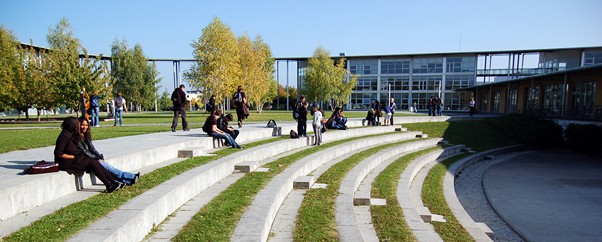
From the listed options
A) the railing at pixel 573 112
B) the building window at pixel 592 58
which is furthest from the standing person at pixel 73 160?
the building window at pixel 592 58

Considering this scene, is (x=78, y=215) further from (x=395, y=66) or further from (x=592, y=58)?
(x=592, y=58)

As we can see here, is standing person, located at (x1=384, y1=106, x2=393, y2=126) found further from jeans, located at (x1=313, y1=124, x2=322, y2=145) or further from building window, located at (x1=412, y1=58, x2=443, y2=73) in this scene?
building window, located at (x1=412, y1=58, x2=443, y2=73)

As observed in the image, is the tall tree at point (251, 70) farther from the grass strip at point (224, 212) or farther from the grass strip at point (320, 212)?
the grass strip at point (224, 212)

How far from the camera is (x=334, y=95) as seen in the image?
4888cm

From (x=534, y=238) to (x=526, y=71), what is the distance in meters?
54.6

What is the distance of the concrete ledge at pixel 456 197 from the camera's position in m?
6.28

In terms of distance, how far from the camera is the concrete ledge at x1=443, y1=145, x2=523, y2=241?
20.6 feet

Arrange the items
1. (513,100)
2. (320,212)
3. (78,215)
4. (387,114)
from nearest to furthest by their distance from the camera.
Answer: (78,215), (320,212), (387,114), (513,100)

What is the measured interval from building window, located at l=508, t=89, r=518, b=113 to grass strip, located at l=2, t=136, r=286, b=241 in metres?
38.6

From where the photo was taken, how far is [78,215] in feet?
12.5

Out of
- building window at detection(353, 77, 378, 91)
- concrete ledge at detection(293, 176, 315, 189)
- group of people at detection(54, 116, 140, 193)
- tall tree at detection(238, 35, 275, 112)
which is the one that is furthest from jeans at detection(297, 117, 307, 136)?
building window at detection(353, 77, 378, 91)

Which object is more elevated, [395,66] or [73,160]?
[395,66]

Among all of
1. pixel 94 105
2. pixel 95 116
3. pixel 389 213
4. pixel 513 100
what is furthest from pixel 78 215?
pixel 513 100

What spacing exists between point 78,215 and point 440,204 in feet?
24.2
